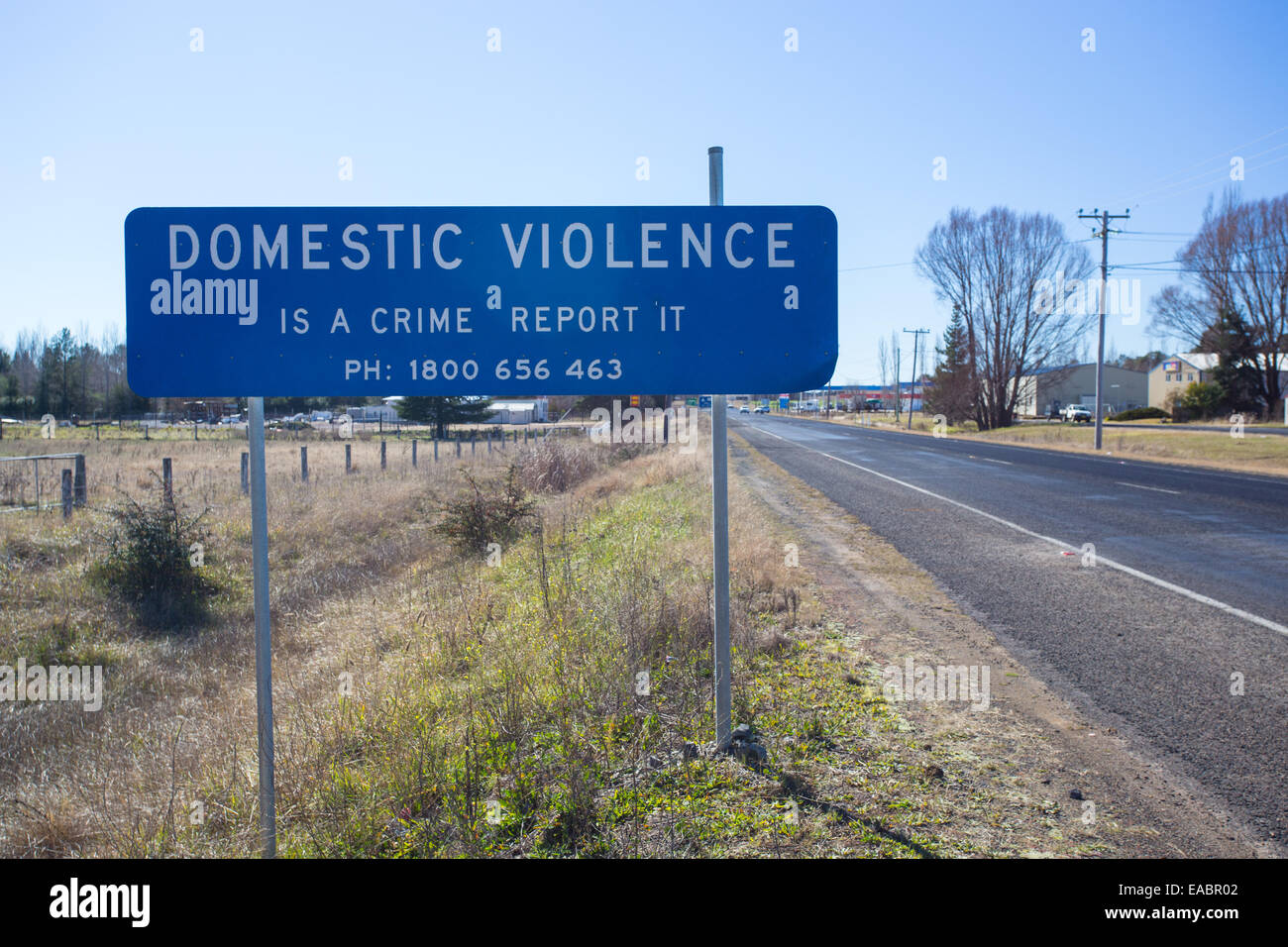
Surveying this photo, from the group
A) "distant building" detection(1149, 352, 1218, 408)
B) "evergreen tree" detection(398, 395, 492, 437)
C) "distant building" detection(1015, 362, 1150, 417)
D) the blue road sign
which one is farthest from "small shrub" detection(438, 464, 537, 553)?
"distant building" detection(1149, 352, 1218, 408)

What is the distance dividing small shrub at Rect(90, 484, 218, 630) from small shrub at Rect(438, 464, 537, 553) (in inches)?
120

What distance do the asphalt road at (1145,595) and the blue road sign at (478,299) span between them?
2.57 meters

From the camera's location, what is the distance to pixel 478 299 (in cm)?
318

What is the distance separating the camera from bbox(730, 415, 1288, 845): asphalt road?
3.83 m

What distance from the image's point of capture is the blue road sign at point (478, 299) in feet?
9.89

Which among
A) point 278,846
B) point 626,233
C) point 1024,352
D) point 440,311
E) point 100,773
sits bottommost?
point 100,773

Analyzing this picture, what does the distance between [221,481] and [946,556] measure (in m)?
16.4

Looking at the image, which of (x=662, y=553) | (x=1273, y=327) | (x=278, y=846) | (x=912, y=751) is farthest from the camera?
(x=1273, y=327)

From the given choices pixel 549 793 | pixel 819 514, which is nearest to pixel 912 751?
pixel 549 793

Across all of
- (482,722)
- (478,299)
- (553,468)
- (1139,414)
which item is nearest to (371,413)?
(553,468)

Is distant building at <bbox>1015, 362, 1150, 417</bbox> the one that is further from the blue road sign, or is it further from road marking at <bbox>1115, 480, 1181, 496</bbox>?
the blue road sign

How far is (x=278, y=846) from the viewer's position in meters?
3.00

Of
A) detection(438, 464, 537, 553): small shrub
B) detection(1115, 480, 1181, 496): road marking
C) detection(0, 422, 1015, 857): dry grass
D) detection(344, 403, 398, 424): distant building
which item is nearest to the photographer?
detection(0, 422, 1015, 857): dry grass

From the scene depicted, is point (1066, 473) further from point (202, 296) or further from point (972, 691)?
point (202, 296)
